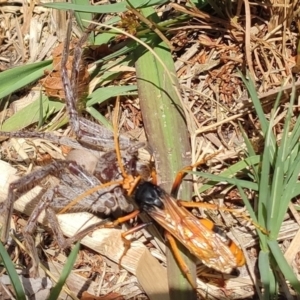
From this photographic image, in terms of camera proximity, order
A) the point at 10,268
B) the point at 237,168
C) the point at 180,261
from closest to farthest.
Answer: the point at 10,268 < the point at 180,261 < the point at 237,168

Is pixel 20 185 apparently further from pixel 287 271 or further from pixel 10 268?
pixel 287 271

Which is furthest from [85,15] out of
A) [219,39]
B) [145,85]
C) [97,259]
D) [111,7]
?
[97,259]

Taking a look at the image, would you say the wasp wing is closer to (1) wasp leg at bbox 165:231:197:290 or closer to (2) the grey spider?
(1) wasp leg at bbox 165:231:197:290

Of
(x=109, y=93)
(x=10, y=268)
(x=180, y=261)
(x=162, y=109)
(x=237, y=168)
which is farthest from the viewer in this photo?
(x=109, y=93)

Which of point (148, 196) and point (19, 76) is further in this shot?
point (19, 76)

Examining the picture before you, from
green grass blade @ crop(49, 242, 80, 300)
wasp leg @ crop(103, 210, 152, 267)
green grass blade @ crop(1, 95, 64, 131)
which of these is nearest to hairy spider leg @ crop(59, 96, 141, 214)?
wasp leg @ crop(103, 210, 152, 267)

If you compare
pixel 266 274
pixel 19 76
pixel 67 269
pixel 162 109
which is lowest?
pixel 266 274

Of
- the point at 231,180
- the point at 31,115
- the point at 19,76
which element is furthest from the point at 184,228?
the point at 19,76
